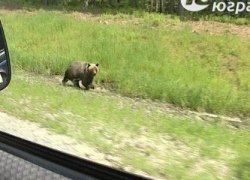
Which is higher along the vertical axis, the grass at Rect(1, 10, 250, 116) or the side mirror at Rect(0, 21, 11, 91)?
the side mirror at Rect(0, 21, 11, 91)

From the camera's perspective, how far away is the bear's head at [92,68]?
12.3 ft

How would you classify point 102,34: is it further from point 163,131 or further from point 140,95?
point 163,131

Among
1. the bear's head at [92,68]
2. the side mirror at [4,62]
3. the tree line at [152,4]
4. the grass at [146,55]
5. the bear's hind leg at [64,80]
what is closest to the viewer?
the side mirror at [4,62]

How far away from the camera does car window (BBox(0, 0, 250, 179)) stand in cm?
223

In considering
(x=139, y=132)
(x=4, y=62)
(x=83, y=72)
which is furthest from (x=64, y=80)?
(x=4, y=62)

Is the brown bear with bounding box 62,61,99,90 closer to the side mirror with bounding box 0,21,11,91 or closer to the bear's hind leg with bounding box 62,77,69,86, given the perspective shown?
the bear's hind leg with bounding box 62,77,69,86

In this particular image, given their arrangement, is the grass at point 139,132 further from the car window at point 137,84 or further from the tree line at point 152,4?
the tree line at point 152,4

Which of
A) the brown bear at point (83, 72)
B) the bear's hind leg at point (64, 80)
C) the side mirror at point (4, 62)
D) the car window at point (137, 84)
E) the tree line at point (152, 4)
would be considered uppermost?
the side mirror at point (4, 62)

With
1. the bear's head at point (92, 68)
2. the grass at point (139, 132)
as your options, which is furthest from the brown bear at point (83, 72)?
the grass at point (139, 132)

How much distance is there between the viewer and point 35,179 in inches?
42.2

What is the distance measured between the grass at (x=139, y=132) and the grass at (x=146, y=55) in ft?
0.54

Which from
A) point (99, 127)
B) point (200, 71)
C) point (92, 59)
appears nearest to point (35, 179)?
point (99, 127)

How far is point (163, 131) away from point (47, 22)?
1807 millimetres

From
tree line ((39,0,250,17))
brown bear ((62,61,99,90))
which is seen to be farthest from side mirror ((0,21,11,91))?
brown bear ((62,61,99,90))
